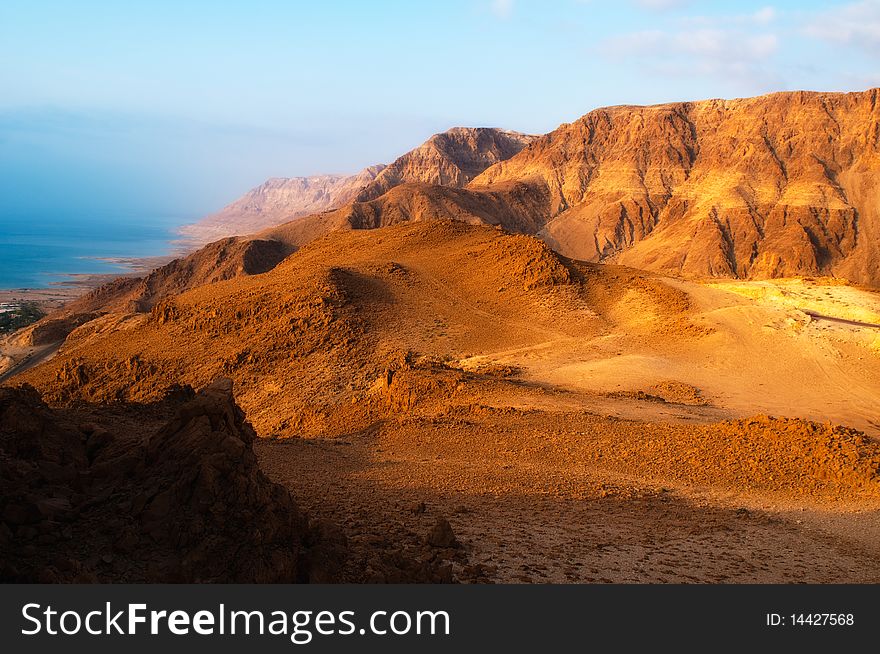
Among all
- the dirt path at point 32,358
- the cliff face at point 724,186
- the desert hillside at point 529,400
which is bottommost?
the dirt path at point 32,358

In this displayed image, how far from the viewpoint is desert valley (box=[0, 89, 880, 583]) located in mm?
5688

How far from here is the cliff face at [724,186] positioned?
2341 inches

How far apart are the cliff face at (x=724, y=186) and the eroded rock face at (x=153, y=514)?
5754 centimetres

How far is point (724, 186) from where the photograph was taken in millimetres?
68312

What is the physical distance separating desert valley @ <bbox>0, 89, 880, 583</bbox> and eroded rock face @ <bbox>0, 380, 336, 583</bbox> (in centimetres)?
2

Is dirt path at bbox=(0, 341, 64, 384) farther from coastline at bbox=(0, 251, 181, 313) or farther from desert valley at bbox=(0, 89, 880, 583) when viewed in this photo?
coastline at bbox=(0, 251, 181, 313)

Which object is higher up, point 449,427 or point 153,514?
point 153,514

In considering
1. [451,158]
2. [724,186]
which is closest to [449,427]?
[724,186]

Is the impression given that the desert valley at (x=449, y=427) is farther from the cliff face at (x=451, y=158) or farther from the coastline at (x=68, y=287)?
the cliff face at (x=451, y=158)

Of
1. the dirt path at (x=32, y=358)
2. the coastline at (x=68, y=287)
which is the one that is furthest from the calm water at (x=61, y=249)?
the dirt path at (x=32, y=358)

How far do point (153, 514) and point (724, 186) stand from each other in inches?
2809

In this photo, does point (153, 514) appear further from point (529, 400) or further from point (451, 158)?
point (451, 158)

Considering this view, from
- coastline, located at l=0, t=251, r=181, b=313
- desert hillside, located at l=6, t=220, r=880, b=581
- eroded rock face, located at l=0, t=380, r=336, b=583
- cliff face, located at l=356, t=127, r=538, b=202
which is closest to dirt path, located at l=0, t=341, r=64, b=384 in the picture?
desert hillside, located at l=6, t=220, r=880, b=581

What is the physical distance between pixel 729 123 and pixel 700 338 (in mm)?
61666
